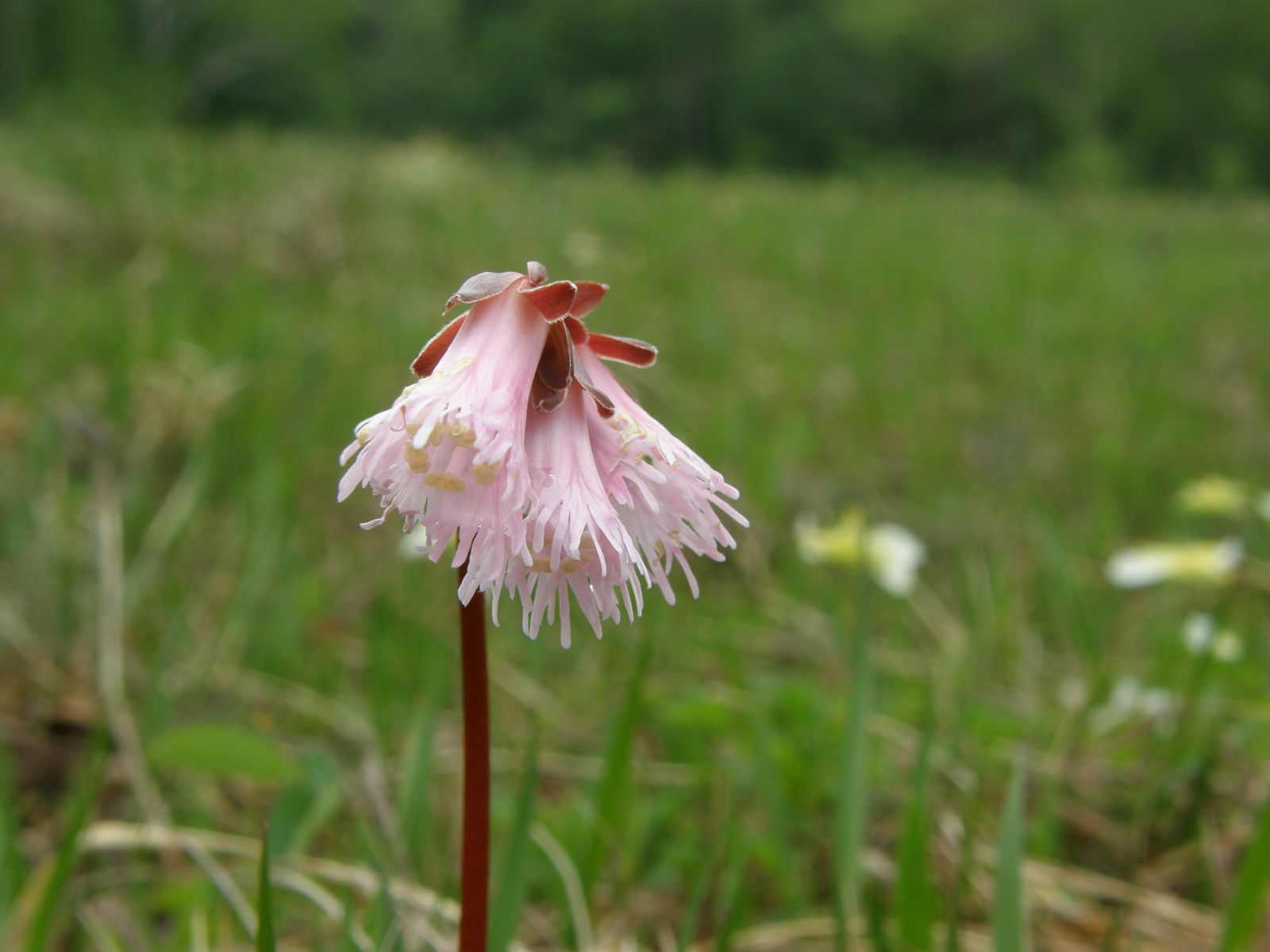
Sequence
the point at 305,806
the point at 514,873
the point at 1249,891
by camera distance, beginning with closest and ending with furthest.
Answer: the point at 514,873, the point at 1249,891, the point at 305,806

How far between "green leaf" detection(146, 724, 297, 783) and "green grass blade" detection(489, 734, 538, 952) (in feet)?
1.60

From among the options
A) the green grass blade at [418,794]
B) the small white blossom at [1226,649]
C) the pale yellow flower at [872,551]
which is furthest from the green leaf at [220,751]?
the small white blossom at [1226,649]

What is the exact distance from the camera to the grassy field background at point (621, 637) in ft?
4.13

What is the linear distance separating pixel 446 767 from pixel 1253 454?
118 inches

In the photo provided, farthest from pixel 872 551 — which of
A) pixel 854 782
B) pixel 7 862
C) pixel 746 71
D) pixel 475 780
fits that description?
pixel 746 71

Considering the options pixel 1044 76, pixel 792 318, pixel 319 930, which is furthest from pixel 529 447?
pixel 1044 76

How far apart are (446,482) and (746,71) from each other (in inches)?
1585

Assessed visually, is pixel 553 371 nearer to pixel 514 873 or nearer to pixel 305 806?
pixel 514 873

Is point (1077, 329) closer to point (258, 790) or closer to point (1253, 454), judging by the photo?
point (1253, 454)

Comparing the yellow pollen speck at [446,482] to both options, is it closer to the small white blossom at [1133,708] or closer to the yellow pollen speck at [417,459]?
the yellow pollen speck at [417,459]

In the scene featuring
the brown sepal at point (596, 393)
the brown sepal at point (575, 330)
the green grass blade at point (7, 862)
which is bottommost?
the green grass blade at point (7, 862)

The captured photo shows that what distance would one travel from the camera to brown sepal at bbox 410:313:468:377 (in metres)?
0.72

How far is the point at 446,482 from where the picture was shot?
0.65 m

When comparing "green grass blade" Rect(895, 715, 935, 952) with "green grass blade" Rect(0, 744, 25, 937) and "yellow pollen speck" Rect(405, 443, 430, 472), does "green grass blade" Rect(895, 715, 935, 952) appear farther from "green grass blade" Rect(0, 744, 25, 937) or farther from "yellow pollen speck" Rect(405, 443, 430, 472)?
"green grass blade" Rect(0, 744, 25, 937)
